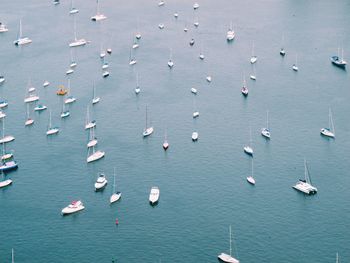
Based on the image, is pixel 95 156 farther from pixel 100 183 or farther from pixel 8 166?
pixel 8 166

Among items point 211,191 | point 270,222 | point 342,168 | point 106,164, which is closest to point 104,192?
point 106,164

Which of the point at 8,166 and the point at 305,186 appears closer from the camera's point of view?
the point at 305,186

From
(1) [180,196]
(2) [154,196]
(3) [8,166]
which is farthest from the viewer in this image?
(3) [8,166]

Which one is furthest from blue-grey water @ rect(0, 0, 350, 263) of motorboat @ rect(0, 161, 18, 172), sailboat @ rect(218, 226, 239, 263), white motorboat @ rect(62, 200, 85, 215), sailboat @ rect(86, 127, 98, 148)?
motorboat @ rect(0, 161, 18, 172)

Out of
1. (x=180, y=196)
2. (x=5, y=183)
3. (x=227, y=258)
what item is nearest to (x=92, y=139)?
(x=5, y=183)

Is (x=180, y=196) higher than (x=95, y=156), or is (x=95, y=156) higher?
(x=95, y=156)

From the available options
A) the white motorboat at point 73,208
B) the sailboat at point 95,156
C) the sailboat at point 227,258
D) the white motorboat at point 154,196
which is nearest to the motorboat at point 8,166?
the sailboat at point 95,156

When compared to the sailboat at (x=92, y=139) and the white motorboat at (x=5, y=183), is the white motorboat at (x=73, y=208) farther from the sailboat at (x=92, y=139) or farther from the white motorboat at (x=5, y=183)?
Result: the sailboat at (x=92, y=139)
